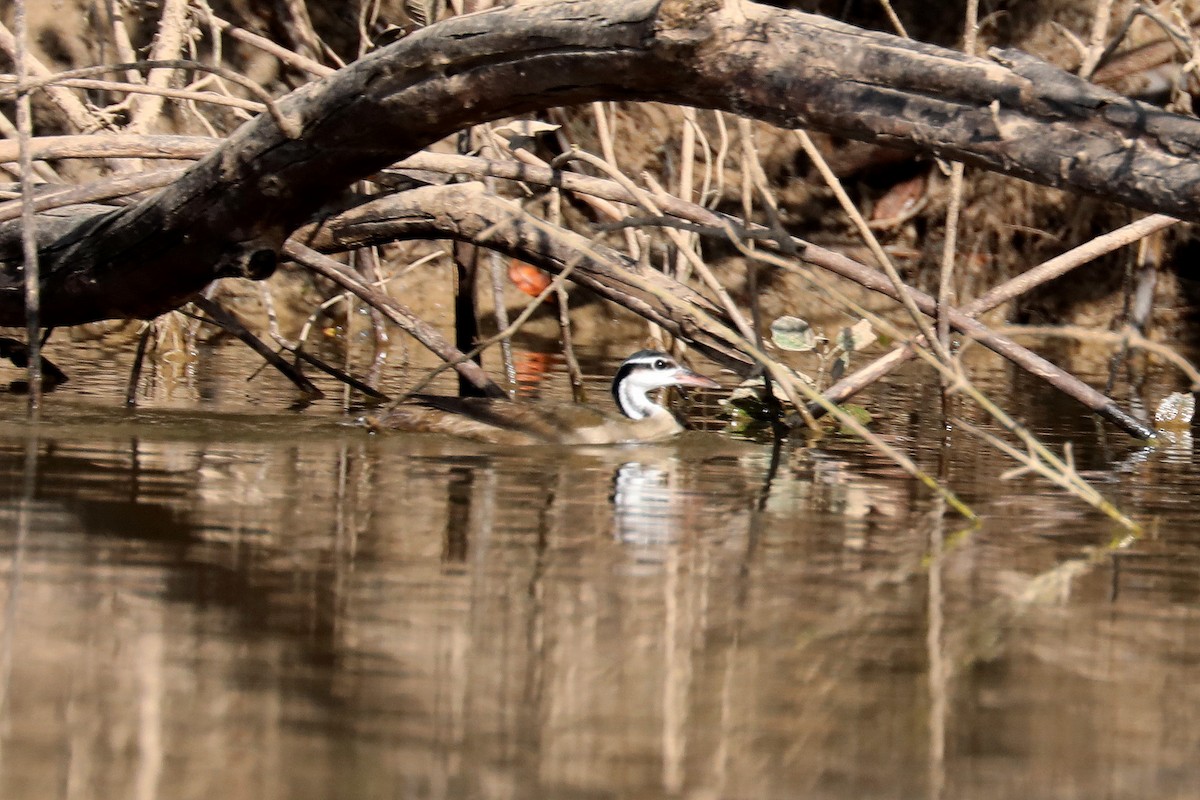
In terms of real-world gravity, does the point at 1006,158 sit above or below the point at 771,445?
above

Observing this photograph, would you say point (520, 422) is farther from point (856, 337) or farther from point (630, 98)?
point (630, 98)

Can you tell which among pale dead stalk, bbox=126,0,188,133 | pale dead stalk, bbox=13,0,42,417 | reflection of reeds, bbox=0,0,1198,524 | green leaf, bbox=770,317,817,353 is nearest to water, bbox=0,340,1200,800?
pale dead stalk, bbox=13,0,42,417

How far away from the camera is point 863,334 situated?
7656 mm

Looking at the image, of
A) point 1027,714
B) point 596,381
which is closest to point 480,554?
point 1027,714

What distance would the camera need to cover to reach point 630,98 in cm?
507

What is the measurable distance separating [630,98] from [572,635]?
1960 millimetres

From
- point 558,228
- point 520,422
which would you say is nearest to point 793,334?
point 520,422

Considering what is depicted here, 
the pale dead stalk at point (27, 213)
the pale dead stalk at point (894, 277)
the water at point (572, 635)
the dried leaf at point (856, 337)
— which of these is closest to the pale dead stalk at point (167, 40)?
the pale dead stalk at point (27, 213)

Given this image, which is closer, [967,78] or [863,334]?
[967,78]

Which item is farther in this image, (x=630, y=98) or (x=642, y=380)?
(x=642, y=380)

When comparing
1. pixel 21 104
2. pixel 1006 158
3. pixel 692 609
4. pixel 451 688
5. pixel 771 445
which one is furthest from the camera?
pixel 771 445

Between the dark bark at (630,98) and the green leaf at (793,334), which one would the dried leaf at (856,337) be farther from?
the dark bark at (630,98)

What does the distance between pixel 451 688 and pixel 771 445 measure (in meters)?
4.15

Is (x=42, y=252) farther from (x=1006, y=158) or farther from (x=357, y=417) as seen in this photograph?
(x=1006, y=158)
